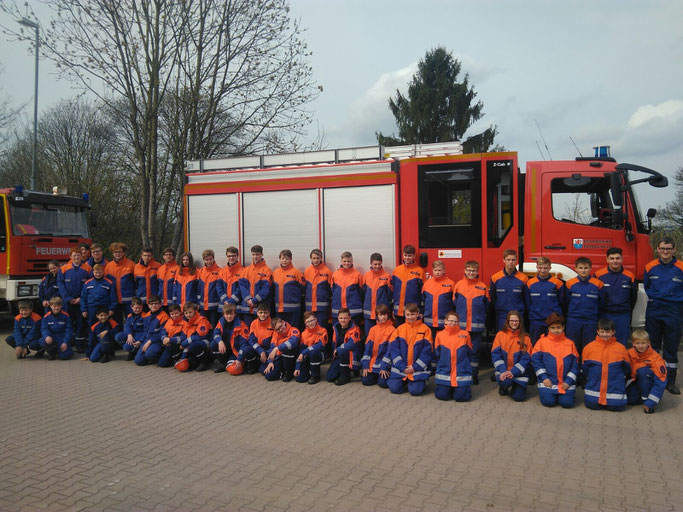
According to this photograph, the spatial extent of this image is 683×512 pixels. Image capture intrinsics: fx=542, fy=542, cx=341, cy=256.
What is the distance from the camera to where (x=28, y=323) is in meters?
8.79

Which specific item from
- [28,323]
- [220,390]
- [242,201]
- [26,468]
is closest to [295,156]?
[242,201]

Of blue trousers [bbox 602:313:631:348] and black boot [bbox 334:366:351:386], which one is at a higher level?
blue trousers [bbox 602:313:631:348]

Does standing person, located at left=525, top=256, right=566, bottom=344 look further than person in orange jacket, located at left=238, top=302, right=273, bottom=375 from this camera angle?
No

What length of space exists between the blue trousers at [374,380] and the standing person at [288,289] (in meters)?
1.65

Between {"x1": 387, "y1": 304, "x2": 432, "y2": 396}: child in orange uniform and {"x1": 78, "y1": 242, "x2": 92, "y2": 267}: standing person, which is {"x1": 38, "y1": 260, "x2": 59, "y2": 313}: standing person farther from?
{"x1": 387, "y1": 304, "x2": 432, "y2": 396}: child in orange uniform

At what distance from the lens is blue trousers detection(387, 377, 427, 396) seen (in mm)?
6301

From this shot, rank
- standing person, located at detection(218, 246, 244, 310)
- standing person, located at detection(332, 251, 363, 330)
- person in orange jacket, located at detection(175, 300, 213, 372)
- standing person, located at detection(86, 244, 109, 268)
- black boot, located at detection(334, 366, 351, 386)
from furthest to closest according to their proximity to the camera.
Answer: standing person, located at detection(86, 244, 109, 268) < standing person, located at detection(218, 246, 244, 310) < person in orange jacket, located at detection(175, 300, 213, 372) < standing person, located at detection(332, 251, 363, 330) < black boot, located at detection(334, 366, 351, 386)

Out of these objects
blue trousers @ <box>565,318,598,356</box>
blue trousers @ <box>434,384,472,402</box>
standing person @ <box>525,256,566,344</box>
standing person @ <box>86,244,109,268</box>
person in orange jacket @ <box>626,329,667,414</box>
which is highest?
standing person @ <box>86,244,109,268</box>

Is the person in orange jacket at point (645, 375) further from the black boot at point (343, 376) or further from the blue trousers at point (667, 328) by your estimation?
the black boot at point (343, 376)

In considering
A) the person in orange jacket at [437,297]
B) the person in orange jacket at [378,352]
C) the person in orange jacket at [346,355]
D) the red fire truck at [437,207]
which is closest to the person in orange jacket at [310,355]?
the person in orange jacket at [346,355]

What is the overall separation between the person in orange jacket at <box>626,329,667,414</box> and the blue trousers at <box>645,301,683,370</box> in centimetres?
69

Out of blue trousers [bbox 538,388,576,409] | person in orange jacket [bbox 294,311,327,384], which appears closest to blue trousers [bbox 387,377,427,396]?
person in orange jacket [bbox 294,311,327,384]

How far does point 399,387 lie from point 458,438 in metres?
1.57

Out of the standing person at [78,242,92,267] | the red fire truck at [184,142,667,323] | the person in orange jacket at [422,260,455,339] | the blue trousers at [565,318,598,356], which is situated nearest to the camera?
the blue trousers at [565,318,598,356]
